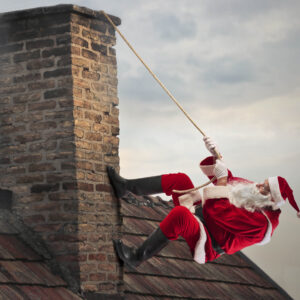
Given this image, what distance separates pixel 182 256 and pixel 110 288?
2154 mm

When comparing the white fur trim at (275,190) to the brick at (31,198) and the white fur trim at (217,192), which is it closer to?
the white fur trim at (217,192)

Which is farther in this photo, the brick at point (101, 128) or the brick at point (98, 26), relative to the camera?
the brick at point (98, 26)

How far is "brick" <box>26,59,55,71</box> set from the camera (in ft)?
21.1

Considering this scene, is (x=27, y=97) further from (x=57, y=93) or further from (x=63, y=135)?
(x=63, y=135)

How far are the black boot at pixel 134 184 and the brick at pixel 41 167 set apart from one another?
18.3 inches

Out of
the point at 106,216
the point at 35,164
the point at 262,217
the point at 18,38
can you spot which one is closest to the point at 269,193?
the point at 262,217

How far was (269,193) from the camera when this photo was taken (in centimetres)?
587

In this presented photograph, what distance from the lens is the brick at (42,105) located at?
6391mm

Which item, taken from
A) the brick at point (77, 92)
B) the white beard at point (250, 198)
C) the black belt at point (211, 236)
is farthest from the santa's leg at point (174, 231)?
the brick at point (77, 92)

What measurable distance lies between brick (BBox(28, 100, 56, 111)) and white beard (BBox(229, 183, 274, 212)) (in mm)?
1565

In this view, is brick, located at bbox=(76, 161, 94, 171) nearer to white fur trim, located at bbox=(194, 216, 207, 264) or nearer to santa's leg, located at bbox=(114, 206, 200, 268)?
santa's leg, located at bbox=(114, 206, 200, 268)

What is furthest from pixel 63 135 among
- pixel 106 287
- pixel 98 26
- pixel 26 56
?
pixel 106 287

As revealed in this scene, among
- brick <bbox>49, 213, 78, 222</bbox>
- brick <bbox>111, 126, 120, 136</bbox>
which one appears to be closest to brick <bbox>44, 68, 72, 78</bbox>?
brick <bbox>111, 126, 120, 136</bbox>

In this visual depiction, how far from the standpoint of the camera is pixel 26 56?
21.4 ft
